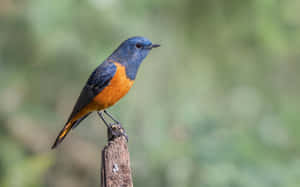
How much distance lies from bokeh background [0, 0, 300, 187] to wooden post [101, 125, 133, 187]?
1.83 meters

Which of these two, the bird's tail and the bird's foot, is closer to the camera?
the bird's foot

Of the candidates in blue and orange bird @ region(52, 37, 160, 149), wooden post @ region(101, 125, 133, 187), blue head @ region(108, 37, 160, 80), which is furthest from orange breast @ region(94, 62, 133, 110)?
wooden post @ region(101, 125, 133, 187)

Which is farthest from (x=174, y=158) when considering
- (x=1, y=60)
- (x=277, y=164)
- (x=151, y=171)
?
(x=1, y=60)

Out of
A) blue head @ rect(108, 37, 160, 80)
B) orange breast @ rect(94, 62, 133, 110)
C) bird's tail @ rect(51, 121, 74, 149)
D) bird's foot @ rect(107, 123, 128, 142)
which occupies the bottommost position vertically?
bird's tail @ rect(51, 121, 74, 149)

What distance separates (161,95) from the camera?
24.1 feet

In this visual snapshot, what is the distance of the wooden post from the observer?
3.89m

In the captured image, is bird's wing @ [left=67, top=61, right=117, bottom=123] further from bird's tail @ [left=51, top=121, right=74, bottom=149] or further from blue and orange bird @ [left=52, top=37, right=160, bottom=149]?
bird's tail @ [left=51, top=121, right=74, bottom=149]

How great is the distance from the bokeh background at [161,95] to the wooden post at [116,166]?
1833 mm

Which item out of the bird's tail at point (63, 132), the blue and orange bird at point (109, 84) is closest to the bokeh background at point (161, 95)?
the bird's tail at point (63, 132)

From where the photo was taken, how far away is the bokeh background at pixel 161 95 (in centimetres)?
623

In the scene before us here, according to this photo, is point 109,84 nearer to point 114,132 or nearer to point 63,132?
point 114,132

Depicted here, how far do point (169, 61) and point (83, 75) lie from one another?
49.7 inches

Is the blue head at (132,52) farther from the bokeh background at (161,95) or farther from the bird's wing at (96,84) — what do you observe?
the bokeh background at (161,95)

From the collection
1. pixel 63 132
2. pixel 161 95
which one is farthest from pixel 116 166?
pixel 161 95
